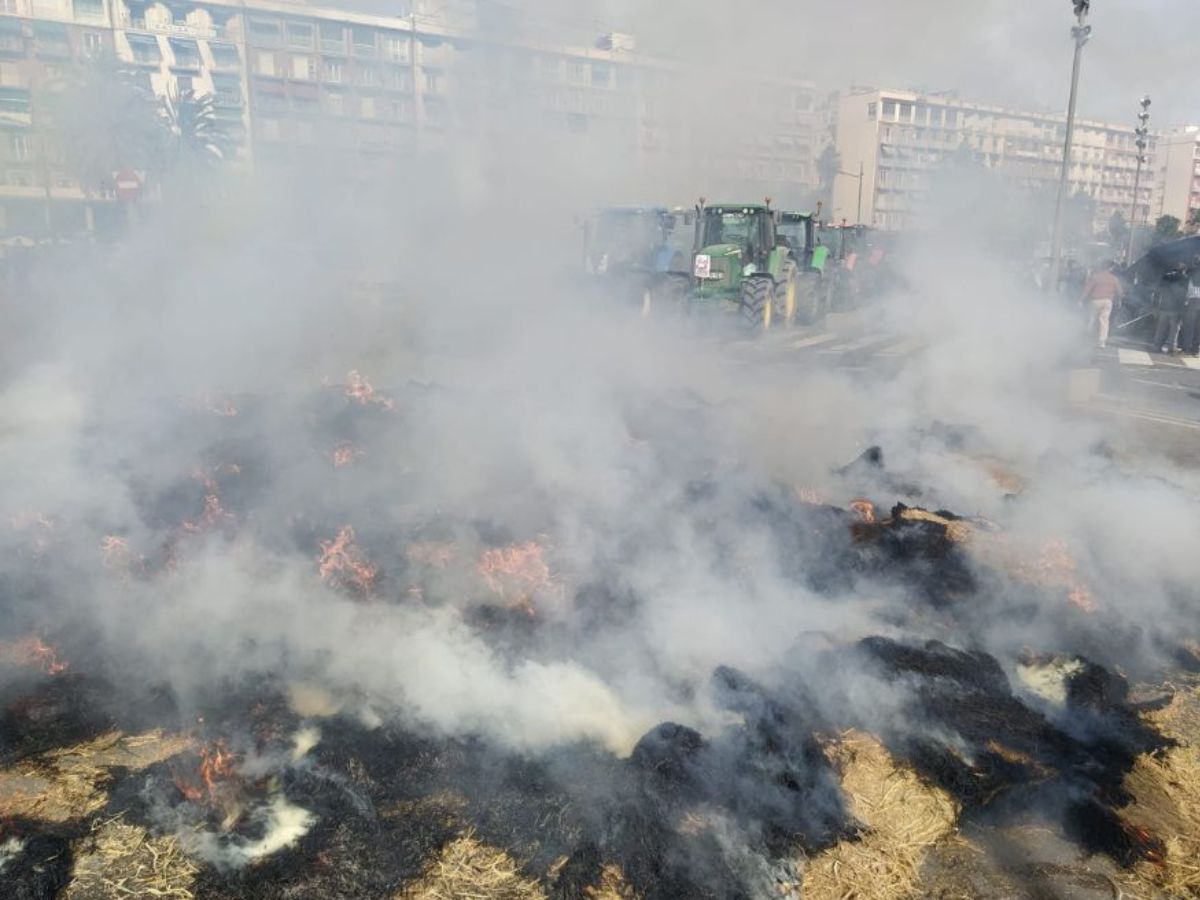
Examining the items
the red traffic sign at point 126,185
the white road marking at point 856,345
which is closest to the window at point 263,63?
the red traffic sign at point 126,185

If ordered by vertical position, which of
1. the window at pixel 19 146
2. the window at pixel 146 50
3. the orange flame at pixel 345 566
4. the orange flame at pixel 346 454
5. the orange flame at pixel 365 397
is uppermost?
the window at pixel 146 50

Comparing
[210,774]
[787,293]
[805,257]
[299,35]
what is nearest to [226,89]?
[299,35]

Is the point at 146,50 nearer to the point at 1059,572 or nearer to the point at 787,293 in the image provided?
the point at 787,293

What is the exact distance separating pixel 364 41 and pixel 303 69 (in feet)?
6.34

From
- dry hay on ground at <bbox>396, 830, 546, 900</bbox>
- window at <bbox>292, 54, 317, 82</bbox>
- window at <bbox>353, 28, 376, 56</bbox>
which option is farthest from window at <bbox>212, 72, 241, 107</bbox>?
dry hay on ground at <bbox>396, 830, 546, 900</bbox>

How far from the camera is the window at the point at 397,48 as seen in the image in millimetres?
18453

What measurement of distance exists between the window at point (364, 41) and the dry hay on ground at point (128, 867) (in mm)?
19768

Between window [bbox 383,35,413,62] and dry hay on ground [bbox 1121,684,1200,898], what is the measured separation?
19143mm

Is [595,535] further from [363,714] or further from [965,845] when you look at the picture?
[965,845]

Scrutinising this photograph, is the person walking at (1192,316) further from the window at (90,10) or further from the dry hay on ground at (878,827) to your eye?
the window at (90,10)

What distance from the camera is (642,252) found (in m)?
16.9

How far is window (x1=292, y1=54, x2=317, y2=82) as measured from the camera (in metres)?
19.9

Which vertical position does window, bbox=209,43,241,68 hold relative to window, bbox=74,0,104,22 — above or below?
below

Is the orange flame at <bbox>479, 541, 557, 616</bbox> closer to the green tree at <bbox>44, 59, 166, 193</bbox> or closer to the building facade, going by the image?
the building facade
